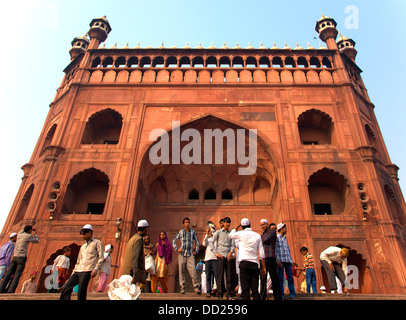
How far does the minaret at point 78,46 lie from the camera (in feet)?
60.8

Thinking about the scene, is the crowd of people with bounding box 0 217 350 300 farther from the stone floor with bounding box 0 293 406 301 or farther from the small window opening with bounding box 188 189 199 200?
the small window opening with bounding box 188 189 199 200

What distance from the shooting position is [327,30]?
1770 centimetres

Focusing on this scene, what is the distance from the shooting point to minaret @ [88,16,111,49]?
18.0m

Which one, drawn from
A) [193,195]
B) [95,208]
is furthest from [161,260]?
[193,195]

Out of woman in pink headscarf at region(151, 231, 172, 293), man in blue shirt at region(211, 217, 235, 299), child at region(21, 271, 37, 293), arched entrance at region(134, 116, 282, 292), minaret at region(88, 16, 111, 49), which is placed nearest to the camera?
man in blue shirt at region(211, 217, 235, 299)

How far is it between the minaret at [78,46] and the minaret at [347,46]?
14.2 metres

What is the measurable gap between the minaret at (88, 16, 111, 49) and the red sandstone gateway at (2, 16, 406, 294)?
0.07 metres

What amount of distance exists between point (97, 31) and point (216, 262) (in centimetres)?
1575

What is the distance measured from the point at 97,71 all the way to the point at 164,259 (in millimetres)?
11909

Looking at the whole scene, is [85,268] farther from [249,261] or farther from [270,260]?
[270,260]

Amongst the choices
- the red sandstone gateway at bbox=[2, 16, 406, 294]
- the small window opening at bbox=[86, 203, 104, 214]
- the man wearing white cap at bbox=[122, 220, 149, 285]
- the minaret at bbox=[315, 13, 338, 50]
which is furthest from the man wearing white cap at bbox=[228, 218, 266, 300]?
the minaret at bbox=[315, 13, 338, 50]

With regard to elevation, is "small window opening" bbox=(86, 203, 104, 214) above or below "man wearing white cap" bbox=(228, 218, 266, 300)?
above

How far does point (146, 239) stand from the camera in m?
6.96
